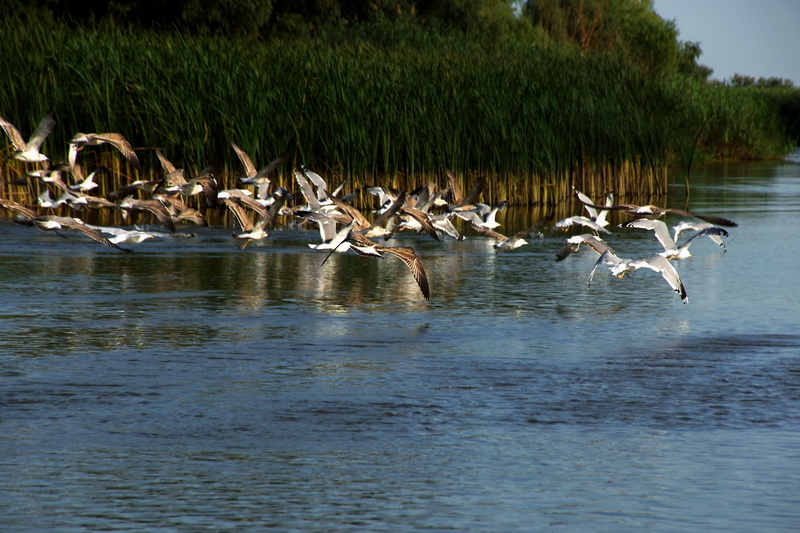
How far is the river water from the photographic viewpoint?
17.0 feet

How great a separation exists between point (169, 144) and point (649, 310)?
33.6ft

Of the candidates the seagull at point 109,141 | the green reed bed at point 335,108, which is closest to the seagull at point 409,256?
the seagull at point 109,141

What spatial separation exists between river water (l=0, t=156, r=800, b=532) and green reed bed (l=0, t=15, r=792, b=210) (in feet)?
20.5

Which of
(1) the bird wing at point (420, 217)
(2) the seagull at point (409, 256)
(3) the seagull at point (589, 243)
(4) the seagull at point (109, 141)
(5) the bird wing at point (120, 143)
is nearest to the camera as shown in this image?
(2) the seagull at point (409, 256)

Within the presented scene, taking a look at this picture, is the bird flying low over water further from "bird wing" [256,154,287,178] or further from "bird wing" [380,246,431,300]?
"bird wing" [256,154,287,178]

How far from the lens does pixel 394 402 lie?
700 centimetres

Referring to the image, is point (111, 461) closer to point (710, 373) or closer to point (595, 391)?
point (595, 391)

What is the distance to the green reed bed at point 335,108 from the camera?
1858cm

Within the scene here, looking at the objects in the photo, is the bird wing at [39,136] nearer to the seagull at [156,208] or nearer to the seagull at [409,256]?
the seagull at [156,208]

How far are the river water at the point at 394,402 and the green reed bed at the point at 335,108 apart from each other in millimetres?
6235

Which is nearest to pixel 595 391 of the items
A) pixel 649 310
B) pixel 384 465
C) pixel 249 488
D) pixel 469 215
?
pixel 384 465

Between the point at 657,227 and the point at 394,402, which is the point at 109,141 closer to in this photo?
the point at 657,227

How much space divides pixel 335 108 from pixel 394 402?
12.8 metres

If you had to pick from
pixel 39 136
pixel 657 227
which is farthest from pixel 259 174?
pixel 657 227
